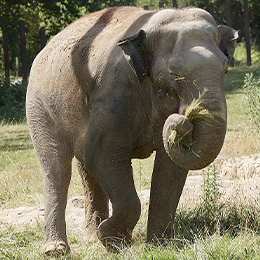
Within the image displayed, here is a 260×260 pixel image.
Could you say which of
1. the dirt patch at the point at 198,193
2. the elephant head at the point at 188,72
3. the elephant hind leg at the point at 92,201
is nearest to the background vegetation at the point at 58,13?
the dirt patch at the point at 198,193

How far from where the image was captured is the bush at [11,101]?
51.6ft

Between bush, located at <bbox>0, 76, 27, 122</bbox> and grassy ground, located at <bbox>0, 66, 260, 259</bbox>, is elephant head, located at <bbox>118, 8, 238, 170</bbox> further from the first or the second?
bush, located at <bbox>0, 76, 27, 122</bbox>

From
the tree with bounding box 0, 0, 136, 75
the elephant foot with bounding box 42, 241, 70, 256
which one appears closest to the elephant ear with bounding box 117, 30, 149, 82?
the elephant foot with bounding box 42, 241, 70, 256

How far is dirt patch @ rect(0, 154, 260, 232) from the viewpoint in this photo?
574 centimetres

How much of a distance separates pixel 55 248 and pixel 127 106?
1.47 meters

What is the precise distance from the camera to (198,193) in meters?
6.39

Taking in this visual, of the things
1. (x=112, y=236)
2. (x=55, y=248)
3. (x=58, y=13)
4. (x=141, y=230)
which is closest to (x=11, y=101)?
(x=58, y=13)

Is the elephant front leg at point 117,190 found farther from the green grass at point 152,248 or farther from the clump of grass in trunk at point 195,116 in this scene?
the clump of grass in trunk at point 195,116

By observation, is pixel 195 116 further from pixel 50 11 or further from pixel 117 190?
pixel 50 11

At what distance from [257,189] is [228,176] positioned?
5.20 ft

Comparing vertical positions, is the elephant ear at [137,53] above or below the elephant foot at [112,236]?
above

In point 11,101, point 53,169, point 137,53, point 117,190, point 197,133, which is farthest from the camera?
point 11,101

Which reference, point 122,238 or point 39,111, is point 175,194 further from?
point 39,111

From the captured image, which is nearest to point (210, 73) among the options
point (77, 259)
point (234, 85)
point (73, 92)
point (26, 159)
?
point (73, 92)
